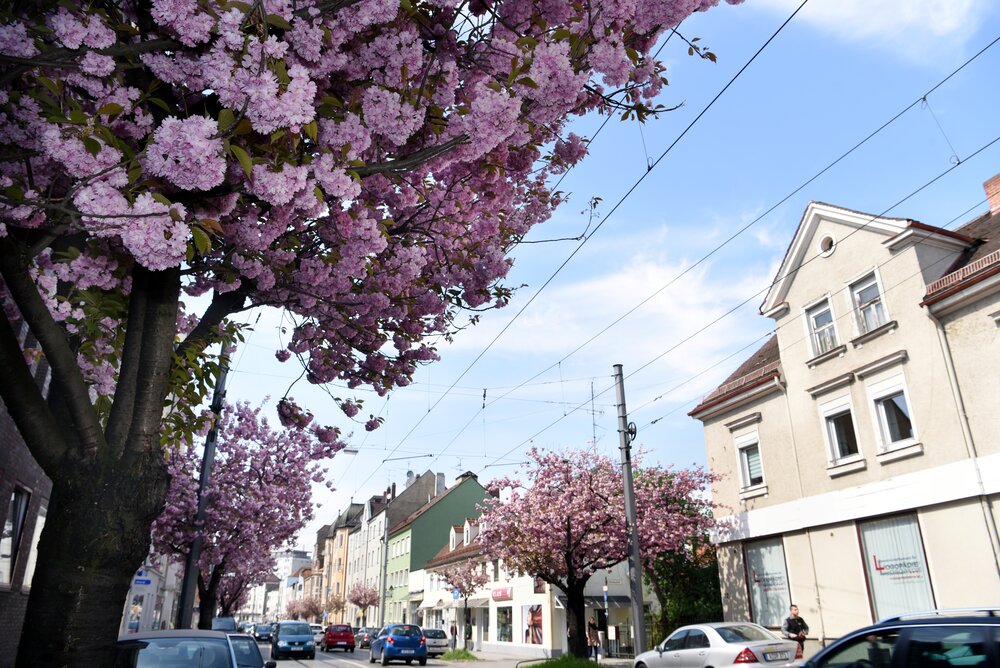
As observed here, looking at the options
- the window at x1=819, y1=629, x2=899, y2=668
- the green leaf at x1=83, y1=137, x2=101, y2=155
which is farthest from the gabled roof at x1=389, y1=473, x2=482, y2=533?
the green leaf at x1=83, y1=137, x2=101, y2=155

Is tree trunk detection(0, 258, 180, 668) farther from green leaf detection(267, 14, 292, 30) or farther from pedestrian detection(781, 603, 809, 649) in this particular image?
pedestrian detection(781, 603, 809, 649)

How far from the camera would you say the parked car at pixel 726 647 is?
1196cm

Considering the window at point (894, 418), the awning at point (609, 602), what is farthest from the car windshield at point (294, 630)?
the window at point (894, 418)

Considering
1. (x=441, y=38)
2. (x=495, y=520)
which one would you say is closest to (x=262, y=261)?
(x=441, y=38)

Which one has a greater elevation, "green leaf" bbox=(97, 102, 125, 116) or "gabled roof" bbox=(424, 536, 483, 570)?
"green leaf" bbox=(97, 102, 125, 116)

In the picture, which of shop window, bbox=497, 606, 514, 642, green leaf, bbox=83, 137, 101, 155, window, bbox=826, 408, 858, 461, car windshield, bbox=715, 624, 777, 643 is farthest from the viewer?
shop window, bbox=497, 606, 514, 642

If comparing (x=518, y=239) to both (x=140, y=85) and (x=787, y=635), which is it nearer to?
(x=140, y=85)

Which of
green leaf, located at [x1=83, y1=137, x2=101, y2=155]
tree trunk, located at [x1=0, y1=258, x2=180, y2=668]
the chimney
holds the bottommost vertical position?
tree trunk, located at [x1=0, y1=258, x2=180, y2=668]

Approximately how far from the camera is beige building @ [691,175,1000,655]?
14508 millimetres

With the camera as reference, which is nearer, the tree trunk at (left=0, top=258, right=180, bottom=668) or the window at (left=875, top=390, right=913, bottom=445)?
the tree trunk at (left=0, top=258, right=180, bottom=668)

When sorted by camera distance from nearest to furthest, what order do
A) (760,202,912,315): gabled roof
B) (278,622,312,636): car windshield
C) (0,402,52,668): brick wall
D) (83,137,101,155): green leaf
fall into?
(83,137,101,155): green leaf, (0,402,52,668): brick wall, (760,202,912,315): gabled roof, (278,622,312,636): car windshield

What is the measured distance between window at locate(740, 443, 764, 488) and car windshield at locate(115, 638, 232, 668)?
1665 cm

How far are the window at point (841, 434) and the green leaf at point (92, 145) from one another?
1795cm

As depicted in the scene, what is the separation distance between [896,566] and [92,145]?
57.0 ft
